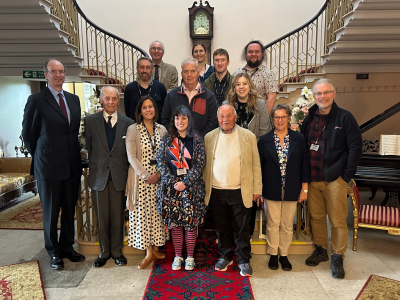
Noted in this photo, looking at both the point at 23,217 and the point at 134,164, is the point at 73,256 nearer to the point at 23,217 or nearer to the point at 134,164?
the point at 134,164

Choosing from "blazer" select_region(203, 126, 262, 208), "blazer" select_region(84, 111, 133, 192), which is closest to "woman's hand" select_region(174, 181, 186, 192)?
"blazer" select_region(203, 126, 262, 208)

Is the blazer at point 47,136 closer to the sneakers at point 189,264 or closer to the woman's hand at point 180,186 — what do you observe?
the woman's hand at point 180,186

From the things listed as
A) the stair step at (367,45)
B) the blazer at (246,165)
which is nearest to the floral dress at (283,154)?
the blazer at (246,165)

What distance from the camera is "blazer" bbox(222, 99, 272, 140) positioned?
110 inches

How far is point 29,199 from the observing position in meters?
5.44

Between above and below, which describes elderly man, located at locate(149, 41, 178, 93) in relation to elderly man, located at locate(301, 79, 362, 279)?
above

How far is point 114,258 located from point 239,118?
1766 millimetres

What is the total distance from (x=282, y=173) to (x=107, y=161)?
1.54 meters

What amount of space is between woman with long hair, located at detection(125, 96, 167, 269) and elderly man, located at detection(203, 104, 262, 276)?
476mm

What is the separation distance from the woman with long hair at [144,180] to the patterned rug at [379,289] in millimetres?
1709

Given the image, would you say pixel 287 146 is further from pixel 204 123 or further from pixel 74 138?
pixel 74 138

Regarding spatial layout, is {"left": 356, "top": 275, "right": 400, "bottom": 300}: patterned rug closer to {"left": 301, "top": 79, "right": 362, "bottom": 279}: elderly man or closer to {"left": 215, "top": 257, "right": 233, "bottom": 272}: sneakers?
{"left": 301, "top": 79, "right": 362, "bottom": 279}: elderly man

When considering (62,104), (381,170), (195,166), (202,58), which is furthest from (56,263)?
(381,170)

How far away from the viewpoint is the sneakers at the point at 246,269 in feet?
8.52
